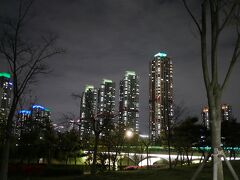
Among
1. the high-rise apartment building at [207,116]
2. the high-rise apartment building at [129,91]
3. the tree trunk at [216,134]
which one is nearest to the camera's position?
the tree trunk at [216,134]

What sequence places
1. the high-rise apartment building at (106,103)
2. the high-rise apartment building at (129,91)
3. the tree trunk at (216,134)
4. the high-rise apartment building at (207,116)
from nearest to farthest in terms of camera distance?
the tree trunk at (216,134), the high-rise apartment building at (106,103), the high-rise apartment building at (207,116), the high-rise apartment building at (129,91)

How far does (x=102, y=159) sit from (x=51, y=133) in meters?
11.5

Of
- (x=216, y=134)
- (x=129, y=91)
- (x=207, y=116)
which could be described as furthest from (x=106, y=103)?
(x=129, y=91)

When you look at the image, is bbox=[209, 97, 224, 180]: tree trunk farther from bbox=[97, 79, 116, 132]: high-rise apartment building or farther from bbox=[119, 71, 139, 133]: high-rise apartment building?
bbox=[119, 71, 139, 133]: high-rise apartment building

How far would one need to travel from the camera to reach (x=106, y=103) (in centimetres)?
5703

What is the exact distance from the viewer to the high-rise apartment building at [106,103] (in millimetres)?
23906

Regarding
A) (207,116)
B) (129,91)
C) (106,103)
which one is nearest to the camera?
(207,116)

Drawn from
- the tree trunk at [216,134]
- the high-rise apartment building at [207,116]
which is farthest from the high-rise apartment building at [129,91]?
the tree trunk at [216,134]

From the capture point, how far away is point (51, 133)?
38812mm

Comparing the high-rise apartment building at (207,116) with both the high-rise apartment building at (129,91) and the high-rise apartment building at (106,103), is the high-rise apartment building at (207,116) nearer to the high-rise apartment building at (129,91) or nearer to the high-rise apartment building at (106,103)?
the high-rise apartment building at (106,103)

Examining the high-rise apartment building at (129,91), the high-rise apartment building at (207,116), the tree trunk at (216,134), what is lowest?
the tree trunk at (216,134)

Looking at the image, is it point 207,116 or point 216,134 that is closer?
point 216,134

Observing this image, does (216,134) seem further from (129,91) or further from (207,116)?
(129,91)

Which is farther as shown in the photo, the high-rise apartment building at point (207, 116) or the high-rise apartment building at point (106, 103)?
the high-rise apartment building at point (207, 116)
